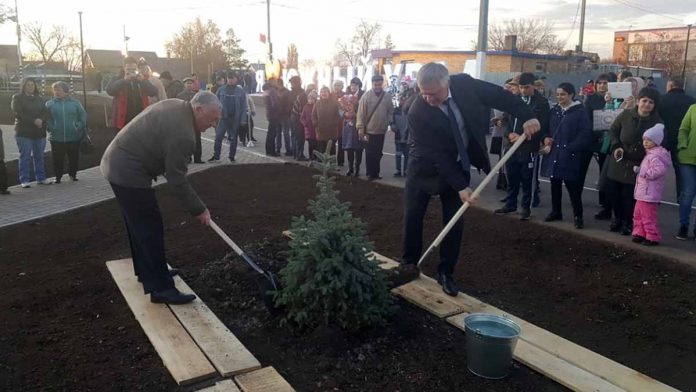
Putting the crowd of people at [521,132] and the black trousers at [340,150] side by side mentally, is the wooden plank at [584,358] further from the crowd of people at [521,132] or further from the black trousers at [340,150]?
the black trousers at [340,150]

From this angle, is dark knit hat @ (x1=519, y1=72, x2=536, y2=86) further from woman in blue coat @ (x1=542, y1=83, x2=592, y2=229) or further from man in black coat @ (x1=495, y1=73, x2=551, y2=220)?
woman in blue coat @ (x1=542, y1=83, x2=592, y2=229)

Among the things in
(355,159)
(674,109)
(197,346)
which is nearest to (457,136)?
(197,346)

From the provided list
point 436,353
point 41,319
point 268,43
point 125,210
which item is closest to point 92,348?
point 41,319

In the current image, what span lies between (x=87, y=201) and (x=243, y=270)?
5.01 metres

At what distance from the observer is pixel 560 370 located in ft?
12.3

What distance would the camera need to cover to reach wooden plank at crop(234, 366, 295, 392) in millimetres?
3506

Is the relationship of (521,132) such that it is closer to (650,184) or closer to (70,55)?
(650,184)

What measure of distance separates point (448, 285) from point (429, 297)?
23 cm

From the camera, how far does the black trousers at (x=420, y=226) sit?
4.92 m

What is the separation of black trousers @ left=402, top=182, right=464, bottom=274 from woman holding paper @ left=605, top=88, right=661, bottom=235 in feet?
10.2

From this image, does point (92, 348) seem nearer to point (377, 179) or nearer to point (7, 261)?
point (7, 261)

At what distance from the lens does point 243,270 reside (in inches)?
208

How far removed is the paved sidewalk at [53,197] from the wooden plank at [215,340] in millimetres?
4515

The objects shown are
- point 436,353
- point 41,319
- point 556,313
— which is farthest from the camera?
point 556,313
